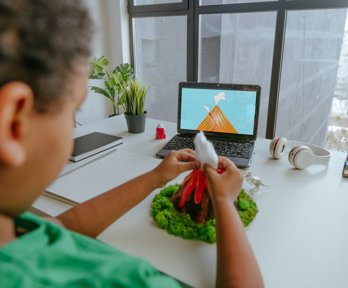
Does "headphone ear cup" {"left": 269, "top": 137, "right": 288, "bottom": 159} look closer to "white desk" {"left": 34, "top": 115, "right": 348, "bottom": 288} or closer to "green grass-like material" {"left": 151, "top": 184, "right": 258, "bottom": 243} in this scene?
"white desk" {"left": 34, "top": 115, "right": 348, "bottom": 288}

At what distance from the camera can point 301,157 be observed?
3.39ft

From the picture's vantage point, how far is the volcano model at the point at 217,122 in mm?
1252

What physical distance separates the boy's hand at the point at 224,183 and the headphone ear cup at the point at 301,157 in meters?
0.43

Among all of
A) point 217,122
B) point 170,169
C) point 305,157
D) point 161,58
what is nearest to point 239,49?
point 161,58

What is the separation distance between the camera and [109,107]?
109 inches

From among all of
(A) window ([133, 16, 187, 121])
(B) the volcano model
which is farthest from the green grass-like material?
(A) window ([133, 16, 187, 121])

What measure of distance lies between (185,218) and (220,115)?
2.06ft

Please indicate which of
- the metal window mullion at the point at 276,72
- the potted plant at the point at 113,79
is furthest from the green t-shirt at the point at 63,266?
the metal window mullion at the point at 276,72

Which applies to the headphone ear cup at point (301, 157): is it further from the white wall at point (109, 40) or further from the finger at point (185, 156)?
the white wall at point (109, 40)

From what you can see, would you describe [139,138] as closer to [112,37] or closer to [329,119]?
[329,119]

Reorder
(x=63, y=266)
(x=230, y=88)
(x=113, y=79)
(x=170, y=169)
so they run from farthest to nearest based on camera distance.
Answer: (x=113, y=79)
(x=230, y=88)
(x=170, y=169)
(x=63, y=266)

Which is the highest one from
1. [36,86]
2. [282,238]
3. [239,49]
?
[239,49]

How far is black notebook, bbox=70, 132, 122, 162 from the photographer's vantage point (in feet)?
3.65

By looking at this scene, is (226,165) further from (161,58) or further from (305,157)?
(161,58)
